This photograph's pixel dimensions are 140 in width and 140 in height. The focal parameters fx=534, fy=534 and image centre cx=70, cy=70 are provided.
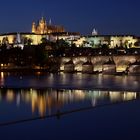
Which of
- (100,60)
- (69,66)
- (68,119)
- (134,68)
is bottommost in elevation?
(68,119)

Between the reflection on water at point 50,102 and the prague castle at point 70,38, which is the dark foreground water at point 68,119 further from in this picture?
the prague castle at point 70,38

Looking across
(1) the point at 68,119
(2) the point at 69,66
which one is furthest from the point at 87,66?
(1) the point at 68,119

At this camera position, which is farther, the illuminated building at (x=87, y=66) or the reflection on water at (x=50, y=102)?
the illuminated building at (x=87, y=66)

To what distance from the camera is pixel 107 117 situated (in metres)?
15.4

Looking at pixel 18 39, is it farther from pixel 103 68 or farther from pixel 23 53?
pixel 103 68

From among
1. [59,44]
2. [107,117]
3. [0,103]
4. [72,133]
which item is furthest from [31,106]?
[59,44]

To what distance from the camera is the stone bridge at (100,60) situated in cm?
4684

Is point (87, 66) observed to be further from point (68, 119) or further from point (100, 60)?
point (68, 119)

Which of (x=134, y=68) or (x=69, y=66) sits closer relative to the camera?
(x=134, y=68)

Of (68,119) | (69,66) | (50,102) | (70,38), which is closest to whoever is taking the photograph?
(68,119)

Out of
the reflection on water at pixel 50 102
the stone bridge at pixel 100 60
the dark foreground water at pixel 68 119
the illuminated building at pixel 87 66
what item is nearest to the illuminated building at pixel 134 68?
the stone bridge at pixel 100 60

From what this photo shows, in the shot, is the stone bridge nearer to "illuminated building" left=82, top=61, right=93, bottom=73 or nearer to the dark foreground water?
"illuminated building" left=82, top=61, right=93, bottom=73

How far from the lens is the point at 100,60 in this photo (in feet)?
161

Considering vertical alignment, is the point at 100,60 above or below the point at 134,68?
above
